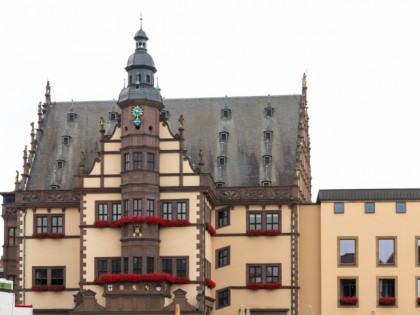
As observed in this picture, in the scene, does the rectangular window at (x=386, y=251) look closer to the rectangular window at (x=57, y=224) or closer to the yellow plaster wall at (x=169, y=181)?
the yellow plaster wall at (x=169, y=181)

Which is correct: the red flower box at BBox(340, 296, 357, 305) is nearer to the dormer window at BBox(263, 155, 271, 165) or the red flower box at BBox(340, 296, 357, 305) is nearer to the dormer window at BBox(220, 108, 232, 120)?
the dormer window at BBox(263, 155, 271, 165)

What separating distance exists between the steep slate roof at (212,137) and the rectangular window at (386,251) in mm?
9522

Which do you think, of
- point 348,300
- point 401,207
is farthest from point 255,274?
A: point 401,207

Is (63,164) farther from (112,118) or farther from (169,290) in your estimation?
(169,290)

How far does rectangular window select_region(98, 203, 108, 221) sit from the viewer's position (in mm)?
98188

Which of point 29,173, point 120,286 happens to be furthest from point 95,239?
point 29,173

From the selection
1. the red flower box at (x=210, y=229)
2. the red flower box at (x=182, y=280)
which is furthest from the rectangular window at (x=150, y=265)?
the red flower box at (x=210, y=229)

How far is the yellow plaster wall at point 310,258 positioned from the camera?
10056 centimetres

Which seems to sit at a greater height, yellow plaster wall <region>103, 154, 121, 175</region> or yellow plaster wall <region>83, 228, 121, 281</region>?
yellow plaster wall <region>103, 154, 121, 175</region>

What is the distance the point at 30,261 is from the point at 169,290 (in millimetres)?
13162

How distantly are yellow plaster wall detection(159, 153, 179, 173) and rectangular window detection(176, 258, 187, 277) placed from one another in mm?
7173

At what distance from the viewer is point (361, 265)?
326 feet

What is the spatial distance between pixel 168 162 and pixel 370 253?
1773 cm

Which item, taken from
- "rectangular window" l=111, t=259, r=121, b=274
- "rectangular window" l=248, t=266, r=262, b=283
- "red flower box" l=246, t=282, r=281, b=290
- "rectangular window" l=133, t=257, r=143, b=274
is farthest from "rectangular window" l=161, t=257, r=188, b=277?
"rectangular window" l=248, t=266, r=262, b=283
